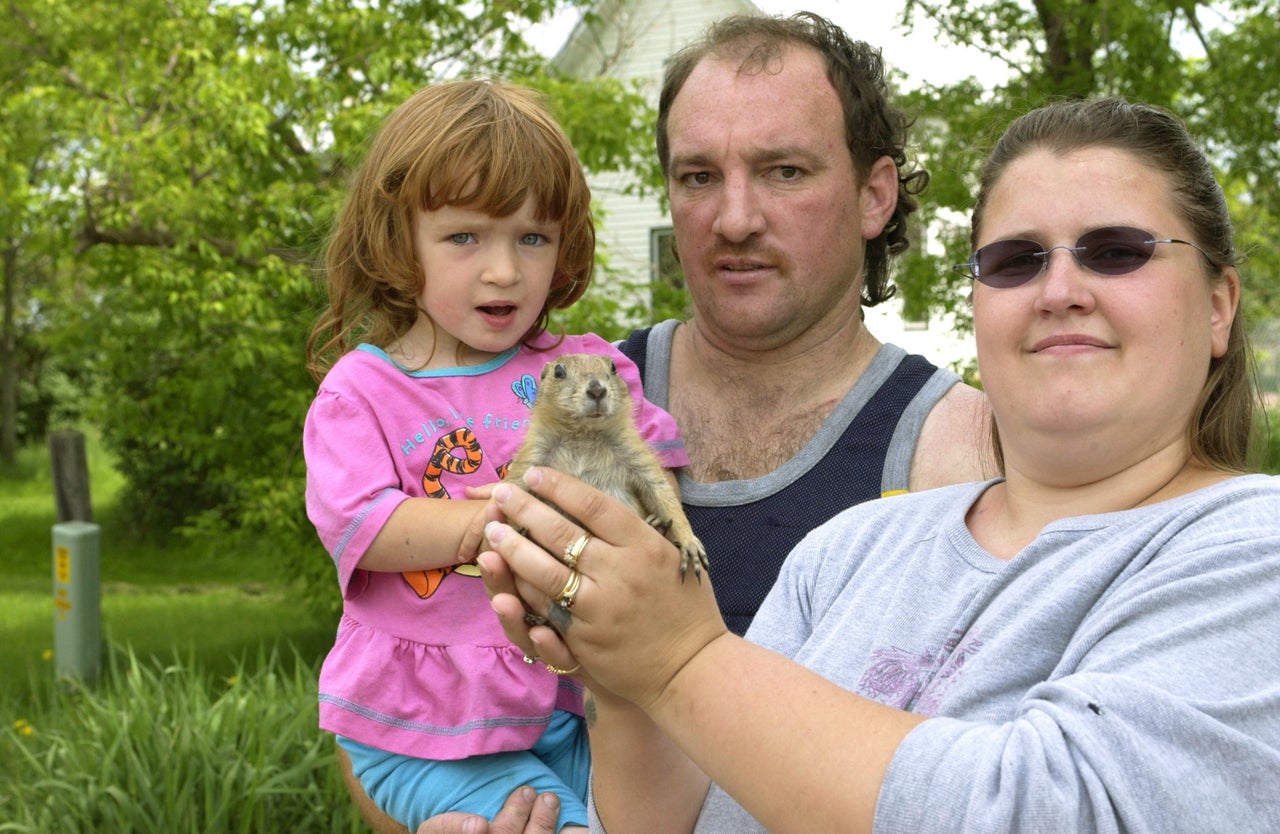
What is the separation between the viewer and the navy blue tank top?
326 centimetres

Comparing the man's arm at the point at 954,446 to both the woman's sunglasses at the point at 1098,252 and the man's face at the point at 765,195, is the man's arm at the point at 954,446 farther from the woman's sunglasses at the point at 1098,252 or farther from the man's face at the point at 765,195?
the woman's sunglasses at the point at 1098,252

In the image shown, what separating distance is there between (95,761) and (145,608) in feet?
32.9

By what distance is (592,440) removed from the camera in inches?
101

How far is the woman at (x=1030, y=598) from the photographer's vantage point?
60.7 inches

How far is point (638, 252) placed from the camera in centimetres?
2005

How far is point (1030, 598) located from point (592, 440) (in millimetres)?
1029

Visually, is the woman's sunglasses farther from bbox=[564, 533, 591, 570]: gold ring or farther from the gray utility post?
the gray utility post

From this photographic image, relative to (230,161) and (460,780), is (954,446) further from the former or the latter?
(230,161)

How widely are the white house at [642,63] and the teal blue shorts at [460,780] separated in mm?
10065

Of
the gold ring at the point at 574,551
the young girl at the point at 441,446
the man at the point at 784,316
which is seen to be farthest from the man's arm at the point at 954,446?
the gold ring at the point at 574,551

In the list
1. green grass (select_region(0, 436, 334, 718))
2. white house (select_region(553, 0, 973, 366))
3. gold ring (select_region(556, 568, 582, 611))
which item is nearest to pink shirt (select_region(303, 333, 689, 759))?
gold ring (select_region(556, 568, 582, 611))

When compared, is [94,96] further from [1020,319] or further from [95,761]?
[1020,319]

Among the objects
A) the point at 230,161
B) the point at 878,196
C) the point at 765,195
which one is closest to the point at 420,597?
the point at 765,195

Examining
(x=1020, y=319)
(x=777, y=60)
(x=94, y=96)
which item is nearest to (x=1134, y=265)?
(x=1020, y=319)
